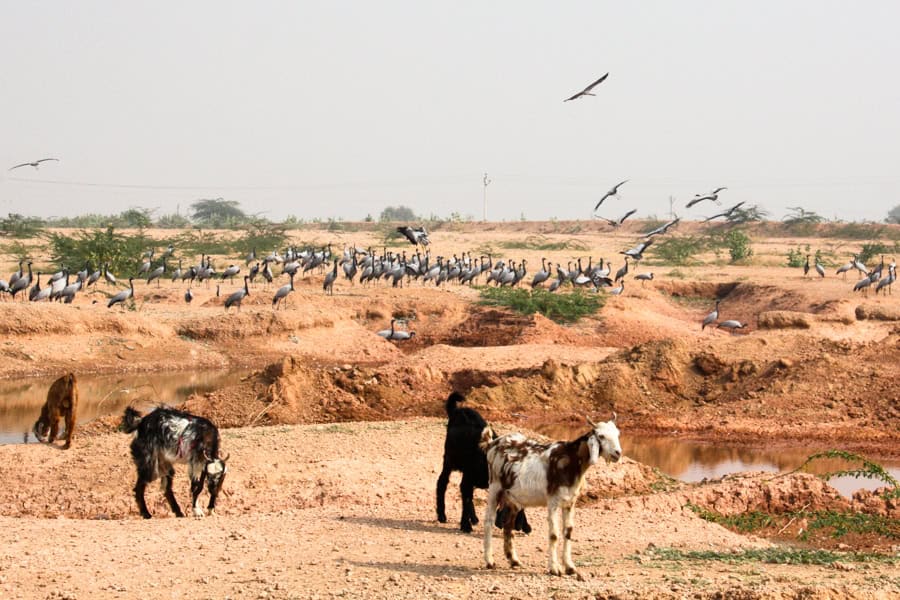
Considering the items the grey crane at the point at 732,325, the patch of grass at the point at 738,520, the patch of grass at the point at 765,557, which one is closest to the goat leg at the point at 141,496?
the patch of grass at the point at 765,557

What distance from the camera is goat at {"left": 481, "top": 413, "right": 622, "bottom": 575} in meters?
7.31

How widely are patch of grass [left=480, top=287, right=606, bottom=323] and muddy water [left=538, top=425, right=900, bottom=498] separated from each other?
37.5 ft

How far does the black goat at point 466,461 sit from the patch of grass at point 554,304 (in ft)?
62.5

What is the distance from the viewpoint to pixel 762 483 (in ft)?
38.7

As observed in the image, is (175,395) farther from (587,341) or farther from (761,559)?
(761,559)

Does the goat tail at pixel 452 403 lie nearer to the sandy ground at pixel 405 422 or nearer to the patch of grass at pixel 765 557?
the sandy ground at pixel 405 422

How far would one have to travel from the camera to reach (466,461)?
9.08 meters

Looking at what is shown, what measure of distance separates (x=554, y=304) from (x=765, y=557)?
67.0 feet

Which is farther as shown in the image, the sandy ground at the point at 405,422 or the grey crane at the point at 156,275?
the grey crane at the point at 156,275

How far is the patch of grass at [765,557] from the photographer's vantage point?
26.6 ft

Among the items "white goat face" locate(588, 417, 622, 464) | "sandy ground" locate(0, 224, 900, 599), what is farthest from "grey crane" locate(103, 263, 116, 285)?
"white goat face" locate(588, 417, 622, 464)

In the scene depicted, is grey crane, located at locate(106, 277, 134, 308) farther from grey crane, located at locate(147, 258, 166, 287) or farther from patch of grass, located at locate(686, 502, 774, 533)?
patch of grass, located at locate(686, 502, 774, 533)

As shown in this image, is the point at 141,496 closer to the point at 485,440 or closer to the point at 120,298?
the point at 485,440

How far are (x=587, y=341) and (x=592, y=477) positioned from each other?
15.3 metres
